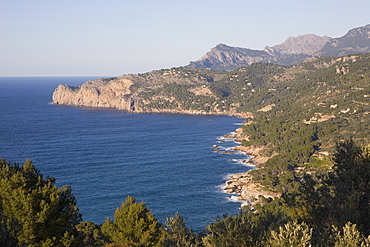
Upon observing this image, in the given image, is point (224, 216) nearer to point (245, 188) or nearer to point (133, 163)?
point (245, 188)

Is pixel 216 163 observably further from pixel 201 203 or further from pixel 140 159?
pixel 201 203

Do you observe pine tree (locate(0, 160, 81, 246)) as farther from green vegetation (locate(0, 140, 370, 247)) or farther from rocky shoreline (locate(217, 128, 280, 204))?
rocky shoreline (locate(217, 128, 280, 204))

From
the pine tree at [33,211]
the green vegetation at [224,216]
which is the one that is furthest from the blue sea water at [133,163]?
the pine tree at [33,211]

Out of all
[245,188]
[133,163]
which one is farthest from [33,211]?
[133,163]

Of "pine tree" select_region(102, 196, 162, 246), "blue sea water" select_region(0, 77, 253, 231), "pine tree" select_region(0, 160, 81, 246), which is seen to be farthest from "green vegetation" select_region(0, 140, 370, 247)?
"blue sea water" select_region(0, 77, 253, 231)

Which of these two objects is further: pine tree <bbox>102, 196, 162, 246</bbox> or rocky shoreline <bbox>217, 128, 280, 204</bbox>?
rocky shoreline <bbox>217, 128, 280, 204</bbox>

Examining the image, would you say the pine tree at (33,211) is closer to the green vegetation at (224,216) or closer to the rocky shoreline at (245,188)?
the green vegetation at (224,216)

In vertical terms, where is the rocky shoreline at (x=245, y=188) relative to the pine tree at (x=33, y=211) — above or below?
below

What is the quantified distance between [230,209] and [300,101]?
12231 centimetres

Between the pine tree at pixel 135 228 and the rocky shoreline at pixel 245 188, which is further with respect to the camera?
the rocky shoreline at pixel 245 188

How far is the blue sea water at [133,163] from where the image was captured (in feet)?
265

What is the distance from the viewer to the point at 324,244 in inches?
802

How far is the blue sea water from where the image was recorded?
265 feet

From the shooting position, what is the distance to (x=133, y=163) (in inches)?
4530
